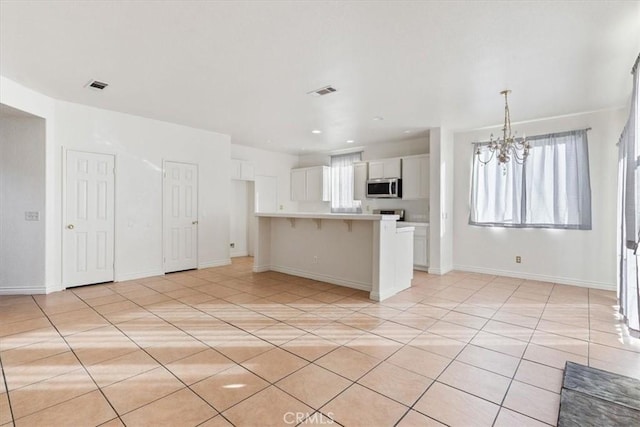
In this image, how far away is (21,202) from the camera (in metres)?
4.34

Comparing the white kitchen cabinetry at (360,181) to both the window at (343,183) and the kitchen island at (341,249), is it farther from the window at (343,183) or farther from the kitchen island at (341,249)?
the kitchen island at (341,249)

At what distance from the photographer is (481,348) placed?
281cm

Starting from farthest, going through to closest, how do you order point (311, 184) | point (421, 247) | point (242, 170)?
point (311, 184) < point (242, 170) < point (421, 247)

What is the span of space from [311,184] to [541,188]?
4994mm

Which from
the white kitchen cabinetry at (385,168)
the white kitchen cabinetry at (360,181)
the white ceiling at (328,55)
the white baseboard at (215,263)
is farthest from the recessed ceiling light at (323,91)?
the white baseboard at (215,263)

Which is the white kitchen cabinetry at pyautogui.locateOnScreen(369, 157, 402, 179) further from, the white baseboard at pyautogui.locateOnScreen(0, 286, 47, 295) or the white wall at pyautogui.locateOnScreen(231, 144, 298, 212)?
the white baseboard at pyautogui.locateOnScreen(0, 286, 47, 295)

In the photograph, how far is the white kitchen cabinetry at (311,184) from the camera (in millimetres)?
8078

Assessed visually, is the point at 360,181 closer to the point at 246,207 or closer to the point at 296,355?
the point at 246,207

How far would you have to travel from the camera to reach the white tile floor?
6.34 feet

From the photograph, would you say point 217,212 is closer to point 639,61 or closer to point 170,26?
→ point 170,26

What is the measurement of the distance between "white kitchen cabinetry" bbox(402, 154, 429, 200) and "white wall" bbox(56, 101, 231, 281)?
12.8ft

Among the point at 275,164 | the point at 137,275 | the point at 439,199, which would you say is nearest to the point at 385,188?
the point at 439,199

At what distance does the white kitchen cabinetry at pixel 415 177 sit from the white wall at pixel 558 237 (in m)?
0.63

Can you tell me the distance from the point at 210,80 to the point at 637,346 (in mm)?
5102
